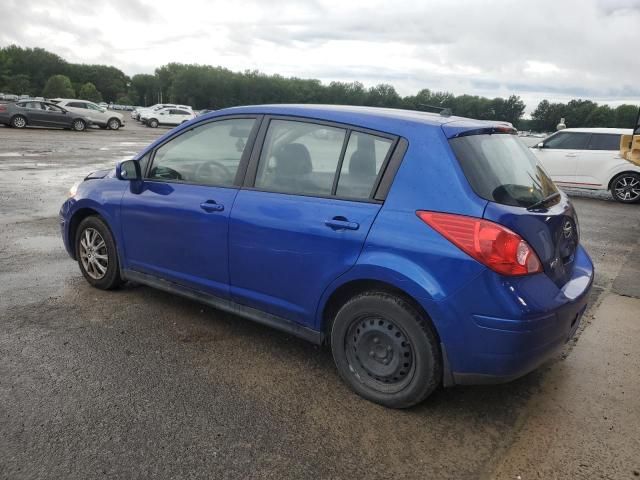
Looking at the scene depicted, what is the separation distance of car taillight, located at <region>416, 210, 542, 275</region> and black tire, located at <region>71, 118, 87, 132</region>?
30.3 metres

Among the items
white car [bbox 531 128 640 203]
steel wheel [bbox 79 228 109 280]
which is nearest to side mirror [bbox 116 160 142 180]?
steel wheel [bbox 79 228 109 280]

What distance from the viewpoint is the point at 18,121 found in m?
27.6

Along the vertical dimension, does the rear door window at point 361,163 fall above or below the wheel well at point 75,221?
above

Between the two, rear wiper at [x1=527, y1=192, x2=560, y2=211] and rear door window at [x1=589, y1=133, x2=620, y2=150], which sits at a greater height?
rear wiper at [x1=527, y1=192, x2=560, y2=211]

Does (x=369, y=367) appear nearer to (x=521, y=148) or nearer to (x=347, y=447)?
(x=347, y=447)

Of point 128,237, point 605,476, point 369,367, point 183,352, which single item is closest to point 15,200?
point 128,237

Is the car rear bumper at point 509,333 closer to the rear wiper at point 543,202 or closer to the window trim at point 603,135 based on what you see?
the rear wiper at point 543,202

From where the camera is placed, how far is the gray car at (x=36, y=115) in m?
27.1

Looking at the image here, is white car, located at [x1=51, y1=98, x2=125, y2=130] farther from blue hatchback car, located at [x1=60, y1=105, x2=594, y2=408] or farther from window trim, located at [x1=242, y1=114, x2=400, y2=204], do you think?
window trim, located at [x1=242, y1=114, x2=400, y2=204]

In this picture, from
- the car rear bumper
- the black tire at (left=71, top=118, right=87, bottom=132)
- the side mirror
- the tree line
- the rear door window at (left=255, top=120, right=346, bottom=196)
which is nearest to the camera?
the car rear bumper

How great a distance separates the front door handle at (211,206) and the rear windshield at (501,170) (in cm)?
160

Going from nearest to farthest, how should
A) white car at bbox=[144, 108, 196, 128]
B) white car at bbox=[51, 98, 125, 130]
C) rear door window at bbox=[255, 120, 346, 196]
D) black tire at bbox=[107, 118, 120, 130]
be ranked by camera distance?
1. rear door window at bbox=[255, 120, 346, 196]
2. white car at bbox=[51, 98, 125, 130]
3. black tire at bbox=[107, 118, 120, 130]
4. white car at bbox=[144, 108, 196, 128]

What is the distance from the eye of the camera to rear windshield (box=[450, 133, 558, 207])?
298 cm

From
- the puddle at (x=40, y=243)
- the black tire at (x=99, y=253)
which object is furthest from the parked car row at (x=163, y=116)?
the black tire at (x=99, y=253)
